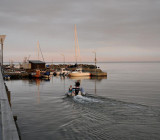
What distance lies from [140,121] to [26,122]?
38.7 feet

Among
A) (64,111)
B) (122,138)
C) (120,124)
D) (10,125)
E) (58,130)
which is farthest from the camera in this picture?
(64,111)

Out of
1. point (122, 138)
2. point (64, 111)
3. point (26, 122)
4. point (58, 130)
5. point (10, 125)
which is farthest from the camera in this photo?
point (64, 111)

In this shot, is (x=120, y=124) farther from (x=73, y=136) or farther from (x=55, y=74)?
(x=55, y=74)

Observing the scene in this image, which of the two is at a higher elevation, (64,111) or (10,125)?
(10,125)

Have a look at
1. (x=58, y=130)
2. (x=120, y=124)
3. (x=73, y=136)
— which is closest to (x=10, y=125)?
(x=73, y=136)

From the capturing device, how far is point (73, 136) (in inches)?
615

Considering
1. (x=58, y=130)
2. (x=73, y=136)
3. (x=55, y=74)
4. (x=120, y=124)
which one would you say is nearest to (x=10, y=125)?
(x=73, y=136)

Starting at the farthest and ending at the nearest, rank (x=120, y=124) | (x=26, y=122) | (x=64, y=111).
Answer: (x=64, y=111), (x=26, y=122), (x=120, y=124)

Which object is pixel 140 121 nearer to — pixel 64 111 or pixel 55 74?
pixel 64 111

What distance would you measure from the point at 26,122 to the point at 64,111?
234 inches

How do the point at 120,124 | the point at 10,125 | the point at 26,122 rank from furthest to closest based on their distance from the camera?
the point at 26,122, the point at 120,124, the point at 10,125

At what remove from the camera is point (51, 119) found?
68.4 ft

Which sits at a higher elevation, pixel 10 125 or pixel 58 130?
pixel 10 125

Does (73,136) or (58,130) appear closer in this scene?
(73,136)
